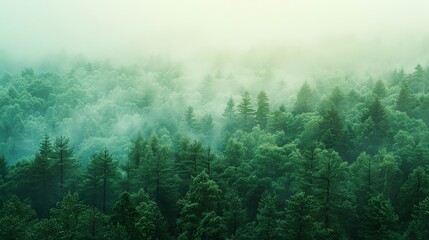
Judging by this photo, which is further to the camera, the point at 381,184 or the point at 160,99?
the point at 160,99

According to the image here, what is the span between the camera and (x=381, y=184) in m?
60.1

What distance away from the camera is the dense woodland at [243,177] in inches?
1987

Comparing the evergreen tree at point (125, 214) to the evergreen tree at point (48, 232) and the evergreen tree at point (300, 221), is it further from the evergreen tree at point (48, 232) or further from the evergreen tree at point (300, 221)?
the evergreen tree at point (300, 221)

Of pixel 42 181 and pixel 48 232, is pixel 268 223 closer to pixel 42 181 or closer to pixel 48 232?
pixel 48 232

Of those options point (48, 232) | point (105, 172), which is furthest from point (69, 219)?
point (105, 172)

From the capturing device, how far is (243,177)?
225 ft

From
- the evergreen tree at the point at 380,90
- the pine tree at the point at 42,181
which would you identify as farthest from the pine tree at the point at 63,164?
the evergreen tree at the point at 380,90

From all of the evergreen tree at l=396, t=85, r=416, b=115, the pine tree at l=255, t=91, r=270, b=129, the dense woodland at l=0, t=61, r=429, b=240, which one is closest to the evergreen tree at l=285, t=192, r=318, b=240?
the dense woodland at l=0, t=61, r=429, b=240

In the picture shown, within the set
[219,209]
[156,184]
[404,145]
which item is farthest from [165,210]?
[404,145]

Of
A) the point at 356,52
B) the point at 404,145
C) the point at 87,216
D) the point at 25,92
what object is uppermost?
the point at 356,52

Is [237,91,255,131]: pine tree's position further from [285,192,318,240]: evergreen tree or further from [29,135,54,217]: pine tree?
[285,192,318,240]: evergreen tree

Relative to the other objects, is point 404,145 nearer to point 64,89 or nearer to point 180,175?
point 180,175

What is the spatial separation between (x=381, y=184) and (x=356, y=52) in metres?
137

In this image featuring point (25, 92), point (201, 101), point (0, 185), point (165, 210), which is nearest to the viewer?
point (165, 210)
